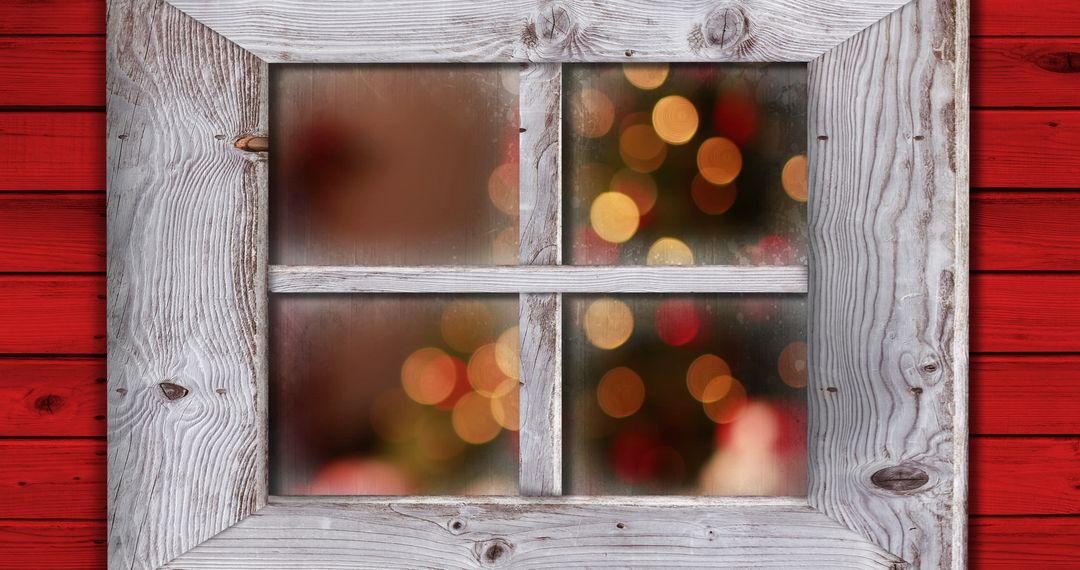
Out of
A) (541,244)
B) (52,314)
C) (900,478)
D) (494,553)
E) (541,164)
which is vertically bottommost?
(494,553)

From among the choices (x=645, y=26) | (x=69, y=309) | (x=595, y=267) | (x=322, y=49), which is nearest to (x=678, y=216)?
(x=595, y=267)

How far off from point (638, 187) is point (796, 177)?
0.22 m

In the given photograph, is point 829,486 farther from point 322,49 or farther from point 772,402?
point 322,49

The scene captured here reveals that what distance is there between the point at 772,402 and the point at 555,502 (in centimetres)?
34

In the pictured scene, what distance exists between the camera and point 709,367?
2.86 feet

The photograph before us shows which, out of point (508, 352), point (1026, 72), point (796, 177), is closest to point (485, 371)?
point (508, 352)

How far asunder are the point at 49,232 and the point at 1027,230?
4.44ft

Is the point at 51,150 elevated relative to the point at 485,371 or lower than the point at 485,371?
elevated

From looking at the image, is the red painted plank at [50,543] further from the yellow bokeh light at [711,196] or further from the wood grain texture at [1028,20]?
the wood grain texture at [1028,20]

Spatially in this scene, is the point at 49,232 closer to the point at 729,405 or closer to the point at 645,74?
the point at 645,74

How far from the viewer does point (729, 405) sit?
0.87 meters

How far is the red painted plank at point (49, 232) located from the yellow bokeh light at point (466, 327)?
0.49m

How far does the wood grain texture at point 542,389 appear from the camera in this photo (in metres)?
0.85

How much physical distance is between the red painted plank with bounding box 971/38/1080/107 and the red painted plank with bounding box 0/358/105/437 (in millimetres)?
1288
